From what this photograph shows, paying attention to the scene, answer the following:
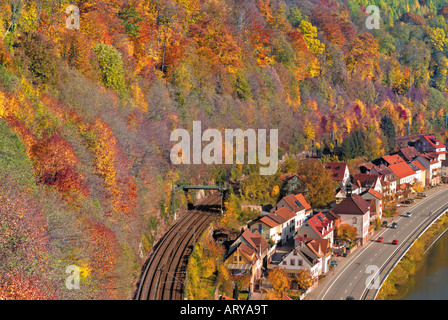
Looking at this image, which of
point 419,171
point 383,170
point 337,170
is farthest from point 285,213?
point 419,171

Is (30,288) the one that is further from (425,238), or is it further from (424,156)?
(424,156)

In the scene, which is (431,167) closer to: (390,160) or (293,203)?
(390,160)

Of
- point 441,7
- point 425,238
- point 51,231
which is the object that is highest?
point 441,7

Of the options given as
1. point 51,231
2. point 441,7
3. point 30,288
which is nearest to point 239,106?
point 51,231

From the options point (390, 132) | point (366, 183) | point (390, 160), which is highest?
point (390, 132)

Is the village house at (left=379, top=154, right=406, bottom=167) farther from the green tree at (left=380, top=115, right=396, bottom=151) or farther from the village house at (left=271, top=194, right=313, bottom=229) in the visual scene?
the village house at (left=271, top=194, right=313, bottom=229)

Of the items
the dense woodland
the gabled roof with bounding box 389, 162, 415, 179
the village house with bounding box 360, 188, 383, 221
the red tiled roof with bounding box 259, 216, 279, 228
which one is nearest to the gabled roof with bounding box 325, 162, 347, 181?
the village house with bounding box 360, 188, 383, 221
